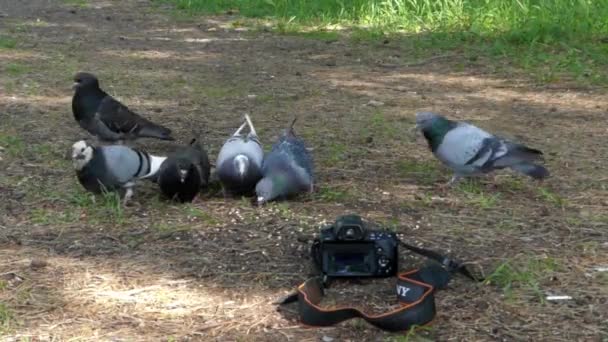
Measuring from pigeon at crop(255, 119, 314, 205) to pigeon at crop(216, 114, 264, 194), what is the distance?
0.05 metres

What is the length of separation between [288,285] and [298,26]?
7959 mm

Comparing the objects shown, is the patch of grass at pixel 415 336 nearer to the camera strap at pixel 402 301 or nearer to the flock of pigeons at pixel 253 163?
the camera strap at pixel 402 301

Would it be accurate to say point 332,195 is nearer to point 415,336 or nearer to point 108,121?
point 415,336

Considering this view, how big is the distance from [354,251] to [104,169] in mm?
1648

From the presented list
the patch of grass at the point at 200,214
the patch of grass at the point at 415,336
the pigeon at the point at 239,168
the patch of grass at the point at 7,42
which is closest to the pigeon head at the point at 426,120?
the pigeon at the point at 239,168

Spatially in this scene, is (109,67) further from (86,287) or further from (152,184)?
(86,287)

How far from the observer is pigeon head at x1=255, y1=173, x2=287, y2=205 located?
Result: 4715 millimetres

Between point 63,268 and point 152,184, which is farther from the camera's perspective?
point 152,184

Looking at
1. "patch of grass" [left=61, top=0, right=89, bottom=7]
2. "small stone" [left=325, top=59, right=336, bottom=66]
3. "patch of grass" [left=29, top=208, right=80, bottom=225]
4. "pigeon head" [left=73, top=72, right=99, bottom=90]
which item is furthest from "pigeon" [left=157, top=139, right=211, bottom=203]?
"patch of grass" [left=61, top=0, right=89, bottom=7]

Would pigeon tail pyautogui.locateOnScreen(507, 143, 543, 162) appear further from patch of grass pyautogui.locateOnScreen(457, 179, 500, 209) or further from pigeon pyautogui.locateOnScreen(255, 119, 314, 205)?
pigeon pyautogui.locateOnScreen(255, 119, 314, 205)

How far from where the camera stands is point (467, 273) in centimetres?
374

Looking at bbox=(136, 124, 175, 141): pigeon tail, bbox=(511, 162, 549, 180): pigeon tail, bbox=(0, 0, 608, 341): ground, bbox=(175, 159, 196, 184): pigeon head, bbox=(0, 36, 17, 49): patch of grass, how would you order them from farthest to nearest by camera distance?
1. bbox=(0, 36, 17, 49): patch of grass
2. bbox=(136, 124, 175, 141): pigeon tail
3. bbox=(511, 162, 549, 180): pigeon tail
4. bbox=(175, 159, 196, 184): pigeon head
5. bbox=(0, 0, 608, 341): ground

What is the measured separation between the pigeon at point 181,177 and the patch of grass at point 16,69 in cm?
411

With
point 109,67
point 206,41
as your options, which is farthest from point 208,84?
point 206,41
